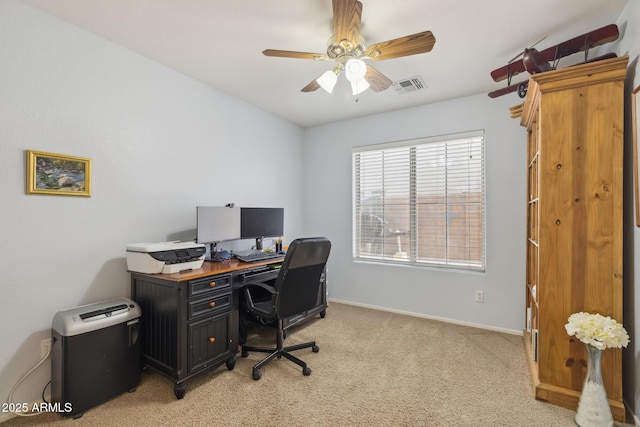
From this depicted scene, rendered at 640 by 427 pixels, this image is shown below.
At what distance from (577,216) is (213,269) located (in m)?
2.53

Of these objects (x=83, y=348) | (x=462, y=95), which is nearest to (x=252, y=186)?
(x=83, y=348)

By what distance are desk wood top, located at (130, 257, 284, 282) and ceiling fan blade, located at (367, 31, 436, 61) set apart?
6.09 feet

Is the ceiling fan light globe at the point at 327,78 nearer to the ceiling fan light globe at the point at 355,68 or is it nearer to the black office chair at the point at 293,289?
the ceiling fan light globe at the point at 355,68

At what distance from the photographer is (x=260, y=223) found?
10.7 feet

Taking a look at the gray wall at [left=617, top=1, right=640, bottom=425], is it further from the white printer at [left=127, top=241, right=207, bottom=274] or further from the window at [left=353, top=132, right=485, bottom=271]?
the white printer at [left=127, top=241, right=207, bottom=274]

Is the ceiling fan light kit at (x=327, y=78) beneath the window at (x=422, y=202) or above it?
above

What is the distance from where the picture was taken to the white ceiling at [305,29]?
181cm

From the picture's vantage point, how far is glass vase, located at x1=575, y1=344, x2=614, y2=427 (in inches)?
63.4

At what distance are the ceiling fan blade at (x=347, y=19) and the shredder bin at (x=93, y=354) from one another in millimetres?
2298

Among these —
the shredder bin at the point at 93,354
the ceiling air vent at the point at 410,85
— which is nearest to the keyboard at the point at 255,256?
the shredder bin at the point at 93,354

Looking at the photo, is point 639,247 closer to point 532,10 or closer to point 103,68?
point 532,10

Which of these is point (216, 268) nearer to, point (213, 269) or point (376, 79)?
point (213, 269)

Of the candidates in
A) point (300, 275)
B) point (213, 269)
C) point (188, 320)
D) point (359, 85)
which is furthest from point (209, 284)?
point (359, 85)

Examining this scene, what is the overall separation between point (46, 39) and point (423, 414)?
11.1 feet
